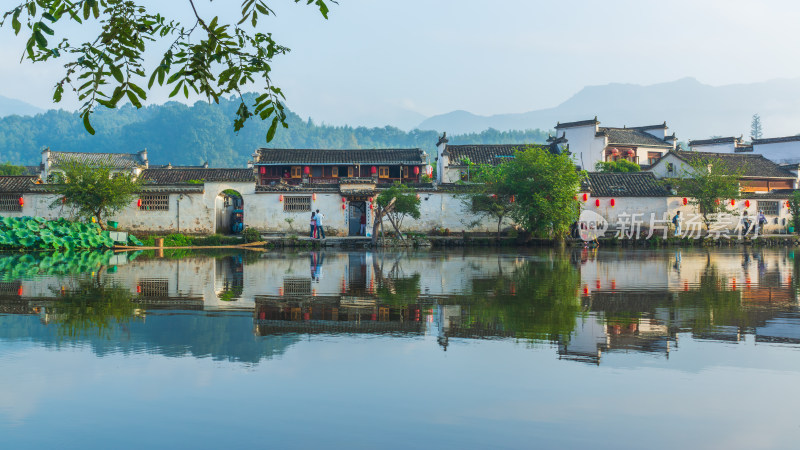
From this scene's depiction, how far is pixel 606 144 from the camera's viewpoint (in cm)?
4103

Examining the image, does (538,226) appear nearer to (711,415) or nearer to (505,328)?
(505,328)

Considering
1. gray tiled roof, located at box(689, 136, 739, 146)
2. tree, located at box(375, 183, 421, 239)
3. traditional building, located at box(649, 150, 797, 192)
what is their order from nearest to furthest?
tree, located at box(375, 183, 421, 239) → traditional building, located at box(649, 150, 797, 192) → gray tiled roof, located at box(689, 136, 739, 146)

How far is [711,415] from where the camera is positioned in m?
4.77

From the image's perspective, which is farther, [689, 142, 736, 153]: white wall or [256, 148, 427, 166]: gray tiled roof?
[689, 142, 736, 153]: white wall

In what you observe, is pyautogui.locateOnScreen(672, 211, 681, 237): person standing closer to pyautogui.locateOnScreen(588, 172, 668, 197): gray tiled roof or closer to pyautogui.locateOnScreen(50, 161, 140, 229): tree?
pyautogui.locateOnScreen(588, 172, 668, 197): gray tiled roof

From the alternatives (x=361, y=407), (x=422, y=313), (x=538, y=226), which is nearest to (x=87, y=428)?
(x=361, y=407)

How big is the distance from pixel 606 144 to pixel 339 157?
16.2m

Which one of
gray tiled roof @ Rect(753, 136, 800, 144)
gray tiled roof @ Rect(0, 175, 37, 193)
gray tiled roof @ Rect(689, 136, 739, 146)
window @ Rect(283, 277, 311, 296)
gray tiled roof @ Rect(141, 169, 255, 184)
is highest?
gray tiled roof @ Rect(689, 136, 739, 146)

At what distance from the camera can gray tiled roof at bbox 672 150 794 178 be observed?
117 feet

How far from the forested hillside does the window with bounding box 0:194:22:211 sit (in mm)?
61079

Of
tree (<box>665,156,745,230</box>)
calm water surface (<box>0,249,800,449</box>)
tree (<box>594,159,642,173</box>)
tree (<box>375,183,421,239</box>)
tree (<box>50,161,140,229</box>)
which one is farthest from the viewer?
tree (<box>594,159,642,173</box>)

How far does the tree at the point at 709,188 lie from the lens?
99.7ft

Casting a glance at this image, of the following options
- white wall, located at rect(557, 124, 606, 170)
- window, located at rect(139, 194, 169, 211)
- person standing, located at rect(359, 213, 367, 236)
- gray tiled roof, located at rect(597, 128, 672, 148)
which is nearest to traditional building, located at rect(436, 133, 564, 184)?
white wall, located at rect(557, 124, 606, 170)

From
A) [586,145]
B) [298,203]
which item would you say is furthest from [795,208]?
[298,203]
